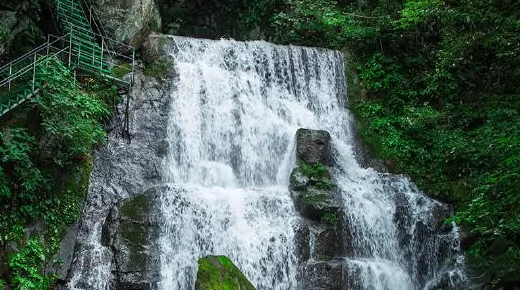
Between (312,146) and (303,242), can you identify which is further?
(312,146)

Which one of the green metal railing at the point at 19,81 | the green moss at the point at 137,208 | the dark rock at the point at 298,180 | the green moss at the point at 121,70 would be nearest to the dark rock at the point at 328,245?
the dark rock at the point at 298,180

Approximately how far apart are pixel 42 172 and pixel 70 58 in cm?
325

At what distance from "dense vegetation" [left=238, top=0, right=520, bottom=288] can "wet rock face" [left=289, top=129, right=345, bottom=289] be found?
286 centimetres

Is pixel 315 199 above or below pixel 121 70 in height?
below

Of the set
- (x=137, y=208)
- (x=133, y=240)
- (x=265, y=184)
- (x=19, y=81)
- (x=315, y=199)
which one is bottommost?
(x=133, y=240)

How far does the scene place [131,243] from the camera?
401 inches

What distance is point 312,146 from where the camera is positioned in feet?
44.0

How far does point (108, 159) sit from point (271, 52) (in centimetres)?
707

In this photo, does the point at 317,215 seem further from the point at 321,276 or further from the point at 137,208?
the point at 137,208

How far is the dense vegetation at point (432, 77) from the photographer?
13727mm

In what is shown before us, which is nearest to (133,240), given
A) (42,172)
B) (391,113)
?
(42,172)

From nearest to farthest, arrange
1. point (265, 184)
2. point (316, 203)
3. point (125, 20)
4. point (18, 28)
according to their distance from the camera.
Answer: point (316, 203) < point (18, 28) < point (265, 184) < point (125, 20)

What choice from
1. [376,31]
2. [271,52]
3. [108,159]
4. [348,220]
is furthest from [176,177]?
[376,31]

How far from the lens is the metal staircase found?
35.0 feet
